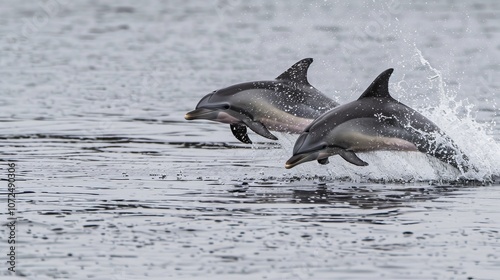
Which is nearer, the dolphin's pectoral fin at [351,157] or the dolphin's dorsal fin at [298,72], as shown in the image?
the dolphin's pectoral fin at [351,157]

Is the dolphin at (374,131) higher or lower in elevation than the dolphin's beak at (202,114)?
lower

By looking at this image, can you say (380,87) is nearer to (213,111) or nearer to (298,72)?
(298,72)

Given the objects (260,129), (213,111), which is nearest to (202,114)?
(213,111)

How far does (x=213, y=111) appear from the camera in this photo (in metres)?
18.2

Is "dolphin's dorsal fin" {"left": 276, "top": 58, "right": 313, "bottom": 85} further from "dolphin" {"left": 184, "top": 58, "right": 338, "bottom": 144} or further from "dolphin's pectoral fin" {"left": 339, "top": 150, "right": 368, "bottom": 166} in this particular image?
"dolphin's pectoral fin" {"left": 339, "top": 150, "right": 368, "bottom": 166}

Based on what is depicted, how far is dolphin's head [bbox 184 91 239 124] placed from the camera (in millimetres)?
18109

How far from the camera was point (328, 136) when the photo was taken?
1614 centimetres

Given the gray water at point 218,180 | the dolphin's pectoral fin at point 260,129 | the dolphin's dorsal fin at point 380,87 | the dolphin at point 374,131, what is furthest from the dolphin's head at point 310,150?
the dolphin's pectoral fin at point 260,129

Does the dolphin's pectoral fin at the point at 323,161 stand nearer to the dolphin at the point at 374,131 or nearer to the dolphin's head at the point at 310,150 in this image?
the dolphin at the point at 374,131

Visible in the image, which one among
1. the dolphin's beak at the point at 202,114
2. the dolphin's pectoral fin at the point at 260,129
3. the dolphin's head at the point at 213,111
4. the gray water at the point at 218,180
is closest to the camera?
the gray water at the point at 218,180

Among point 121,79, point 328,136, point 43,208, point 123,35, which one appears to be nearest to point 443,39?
point 123,35

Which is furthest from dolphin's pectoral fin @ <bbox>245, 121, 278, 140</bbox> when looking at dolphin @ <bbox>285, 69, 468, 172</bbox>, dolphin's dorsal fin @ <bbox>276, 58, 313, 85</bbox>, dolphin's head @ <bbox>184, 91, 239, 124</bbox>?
dolphin @ <bbox>285, 69, 468, 172</bbox>

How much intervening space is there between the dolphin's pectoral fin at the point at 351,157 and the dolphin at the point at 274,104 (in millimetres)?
1553

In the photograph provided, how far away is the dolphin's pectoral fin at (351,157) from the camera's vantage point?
15984 mm
